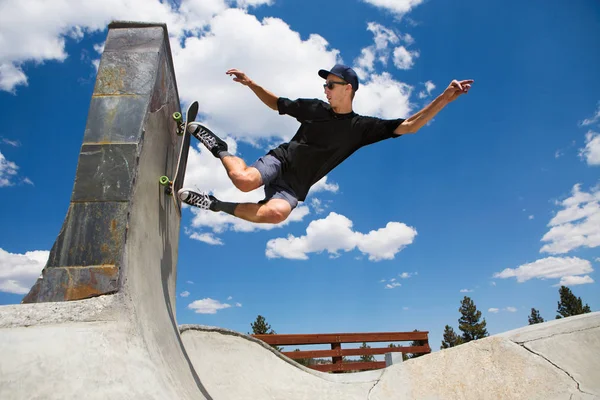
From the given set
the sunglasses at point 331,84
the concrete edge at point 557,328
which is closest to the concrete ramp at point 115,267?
the sunglasses at point 331,84

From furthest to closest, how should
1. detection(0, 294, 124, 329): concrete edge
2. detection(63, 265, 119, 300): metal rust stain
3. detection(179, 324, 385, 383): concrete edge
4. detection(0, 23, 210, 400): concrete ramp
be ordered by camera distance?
detection(179, 324, 385, 383): concrete edge
detection(63, 265, 119, 300): metal rust stain
detection(0, 294, 124, 329): concrete edge
detection(0, 23, 210, 400): concrete ramp

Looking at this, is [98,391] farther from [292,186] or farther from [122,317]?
[292,186]

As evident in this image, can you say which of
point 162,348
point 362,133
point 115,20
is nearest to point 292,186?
point 362,133

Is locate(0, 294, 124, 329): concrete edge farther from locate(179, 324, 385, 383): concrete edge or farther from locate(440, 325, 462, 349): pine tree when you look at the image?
locate(440, 325, 462, 349): pine tree

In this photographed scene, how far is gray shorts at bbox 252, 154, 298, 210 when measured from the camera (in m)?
3.51

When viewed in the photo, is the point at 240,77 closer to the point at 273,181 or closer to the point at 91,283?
the point at 273,181

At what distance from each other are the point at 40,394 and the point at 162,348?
79cm

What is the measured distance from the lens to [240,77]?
13.0 feet

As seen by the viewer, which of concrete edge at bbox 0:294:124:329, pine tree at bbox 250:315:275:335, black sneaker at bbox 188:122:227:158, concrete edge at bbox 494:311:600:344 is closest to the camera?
concrete edge at bbox 0:294:124:329

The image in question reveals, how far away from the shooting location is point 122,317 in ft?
7.48

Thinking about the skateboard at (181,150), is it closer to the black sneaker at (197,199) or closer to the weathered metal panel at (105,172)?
the black sneaker at (197,199)

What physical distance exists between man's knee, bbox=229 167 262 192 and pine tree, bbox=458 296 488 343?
1327 inches

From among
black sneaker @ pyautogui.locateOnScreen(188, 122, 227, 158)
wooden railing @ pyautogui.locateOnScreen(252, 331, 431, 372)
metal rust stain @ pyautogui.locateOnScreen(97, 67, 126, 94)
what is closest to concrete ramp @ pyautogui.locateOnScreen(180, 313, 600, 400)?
wooden railing @ pyautogui.locateOnScreen(252, 331, 431, 372)

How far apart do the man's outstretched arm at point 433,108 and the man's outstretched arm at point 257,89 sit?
1.20 metres
